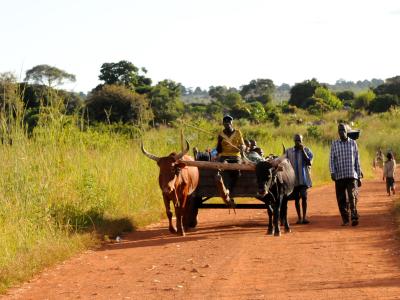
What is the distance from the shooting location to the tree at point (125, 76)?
4388 cm

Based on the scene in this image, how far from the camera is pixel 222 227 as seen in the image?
14.6 m

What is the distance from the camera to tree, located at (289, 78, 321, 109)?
68.2 metres

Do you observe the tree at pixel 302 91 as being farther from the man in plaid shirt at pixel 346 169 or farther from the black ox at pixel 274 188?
the black ox at pixel 274 188

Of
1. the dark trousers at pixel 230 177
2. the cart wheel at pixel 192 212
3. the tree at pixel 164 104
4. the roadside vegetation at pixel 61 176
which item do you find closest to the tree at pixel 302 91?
the tree at pixel 164 104

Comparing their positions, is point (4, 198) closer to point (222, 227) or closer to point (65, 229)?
point (65, 229)

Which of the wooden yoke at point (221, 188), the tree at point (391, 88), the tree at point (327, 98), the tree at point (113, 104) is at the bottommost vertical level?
the wooden yoke at point (221, 188)

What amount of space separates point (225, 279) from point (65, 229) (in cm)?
405

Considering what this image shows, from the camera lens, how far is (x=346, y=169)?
1409 centimetres

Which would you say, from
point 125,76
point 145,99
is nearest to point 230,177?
point 145,99

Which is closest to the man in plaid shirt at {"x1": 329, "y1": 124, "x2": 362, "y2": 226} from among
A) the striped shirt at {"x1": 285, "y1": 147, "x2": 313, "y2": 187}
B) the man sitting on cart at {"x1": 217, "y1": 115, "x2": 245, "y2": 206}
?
the striped shirt at {"x1": 285, "y1": 147, "x2": 313, "y2": 187}

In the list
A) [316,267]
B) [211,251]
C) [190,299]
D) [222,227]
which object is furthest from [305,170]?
[190,299]

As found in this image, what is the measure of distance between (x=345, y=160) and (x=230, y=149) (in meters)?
2.09

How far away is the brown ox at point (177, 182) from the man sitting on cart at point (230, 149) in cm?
61

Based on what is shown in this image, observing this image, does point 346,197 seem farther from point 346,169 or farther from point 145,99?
point 145,99
